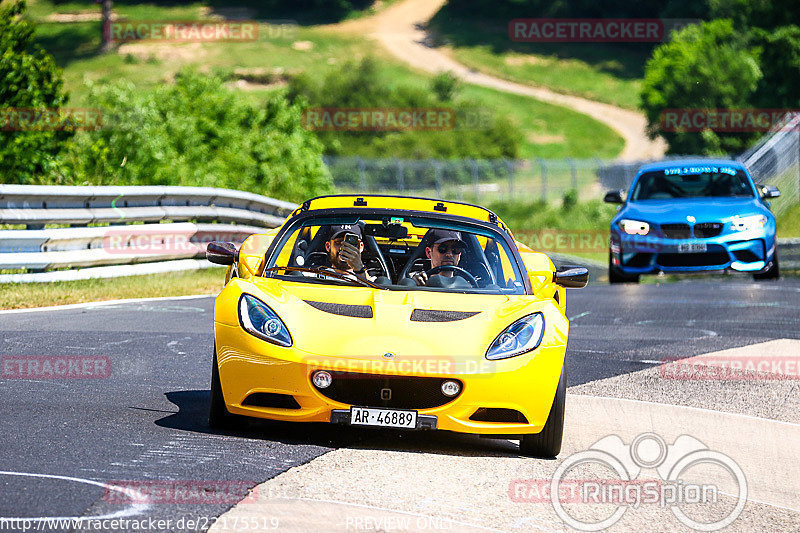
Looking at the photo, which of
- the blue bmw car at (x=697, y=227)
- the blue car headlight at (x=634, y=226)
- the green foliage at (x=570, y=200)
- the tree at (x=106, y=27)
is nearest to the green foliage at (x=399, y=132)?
the tree at (x=106, y=27)

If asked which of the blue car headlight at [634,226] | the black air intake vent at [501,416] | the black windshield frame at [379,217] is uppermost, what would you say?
the black windshield frame at [379,217]

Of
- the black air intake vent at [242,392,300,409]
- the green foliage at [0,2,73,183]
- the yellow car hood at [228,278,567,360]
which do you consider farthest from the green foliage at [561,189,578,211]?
the black air intake vent at [242,392,300,409]

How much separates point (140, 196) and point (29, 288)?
2.62 metres

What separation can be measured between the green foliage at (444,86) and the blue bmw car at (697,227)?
80698 mm

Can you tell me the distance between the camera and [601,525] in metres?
5.46

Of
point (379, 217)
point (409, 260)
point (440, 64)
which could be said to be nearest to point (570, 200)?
point (409, 260)

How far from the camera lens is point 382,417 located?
655cm

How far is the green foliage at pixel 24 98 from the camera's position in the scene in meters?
18.5

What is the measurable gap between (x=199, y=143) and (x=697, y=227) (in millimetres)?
17675

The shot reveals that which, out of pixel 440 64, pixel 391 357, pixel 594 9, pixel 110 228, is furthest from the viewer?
pixel 440 64

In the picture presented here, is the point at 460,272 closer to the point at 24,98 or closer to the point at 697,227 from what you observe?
the point at 697,227

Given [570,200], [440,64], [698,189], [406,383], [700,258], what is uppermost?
[406,383]

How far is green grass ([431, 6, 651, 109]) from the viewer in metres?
104

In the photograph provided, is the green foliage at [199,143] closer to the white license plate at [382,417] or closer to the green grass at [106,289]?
the green grass at [106,289]
